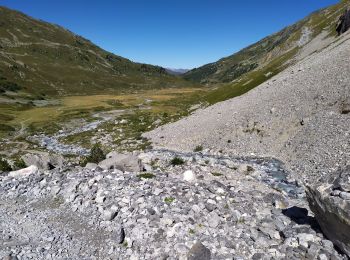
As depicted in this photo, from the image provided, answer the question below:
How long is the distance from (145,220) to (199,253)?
3527 millimetres

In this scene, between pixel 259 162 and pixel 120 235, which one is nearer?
pixel 120 235

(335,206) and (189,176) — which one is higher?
(335,206)

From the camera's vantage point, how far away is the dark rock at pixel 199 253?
16250 mm

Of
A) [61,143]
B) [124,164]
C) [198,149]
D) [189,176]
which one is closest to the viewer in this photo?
[189,176]

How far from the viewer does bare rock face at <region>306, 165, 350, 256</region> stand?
14430mm

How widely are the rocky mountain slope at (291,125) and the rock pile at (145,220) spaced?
15.4 metres

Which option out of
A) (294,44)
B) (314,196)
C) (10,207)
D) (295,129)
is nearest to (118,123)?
(295,129)

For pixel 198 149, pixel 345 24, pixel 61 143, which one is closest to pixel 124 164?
pixel 198 149

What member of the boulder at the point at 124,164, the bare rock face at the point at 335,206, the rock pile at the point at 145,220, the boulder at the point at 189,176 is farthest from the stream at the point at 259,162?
the bare rock face at the point at 335,206

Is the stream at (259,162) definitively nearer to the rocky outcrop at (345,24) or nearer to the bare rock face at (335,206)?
the bare rock face at (335,206)

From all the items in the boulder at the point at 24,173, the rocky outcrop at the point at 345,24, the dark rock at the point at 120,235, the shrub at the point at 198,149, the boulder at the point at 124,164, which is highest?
the rocky outcrop at the point at 345,24

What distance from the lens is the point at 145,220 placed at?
18.5 metres

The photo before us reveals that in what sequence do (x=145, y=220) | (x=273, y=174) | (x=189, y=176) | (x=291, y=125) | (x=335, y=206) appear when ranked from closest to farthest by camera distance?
(x=335, y=206), (x=145, y=220), (x=189, y=176), (x=273, y=174), (x=291, y=125)

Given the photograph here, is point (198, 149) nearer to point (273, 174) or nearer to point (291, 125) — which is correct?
point (291, 125)
